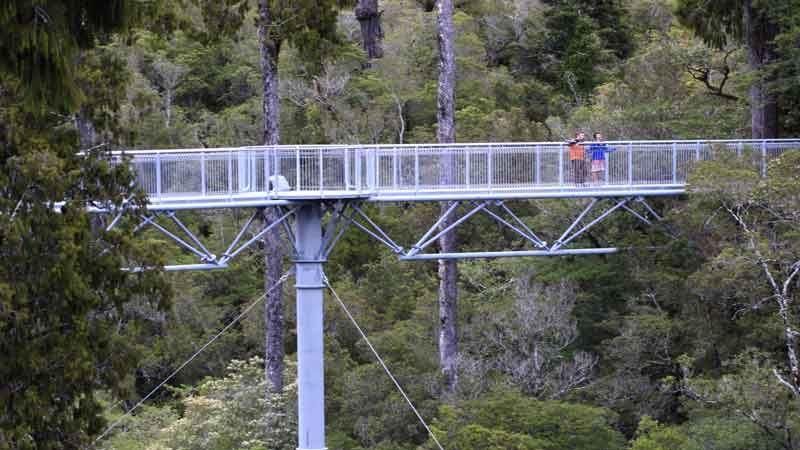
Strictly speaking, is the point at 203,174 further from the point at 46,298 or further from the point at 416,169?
the point at 46,298

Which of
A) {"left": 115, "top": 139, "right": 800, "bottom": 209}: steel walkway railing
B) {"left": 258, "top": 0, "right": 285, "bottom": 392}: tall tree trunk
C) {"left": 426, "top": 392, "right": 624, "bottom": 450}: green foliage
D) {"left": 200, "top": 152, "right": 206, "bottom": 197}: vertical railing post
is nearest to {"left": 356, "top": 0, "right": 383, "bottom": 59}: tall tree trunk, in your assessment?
{"left": 258, "top": 0, "right": 285, "bottom": 392}: tall tree trunk

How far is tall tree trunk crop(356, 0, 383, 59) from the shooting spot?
152ft

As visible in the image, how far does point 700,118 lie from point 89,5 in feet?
70.7

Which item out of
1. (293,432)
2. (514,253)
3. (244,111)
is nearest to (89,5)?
(514,253)

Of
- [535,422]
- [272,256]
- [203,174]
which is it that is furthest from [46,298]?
[272,256]

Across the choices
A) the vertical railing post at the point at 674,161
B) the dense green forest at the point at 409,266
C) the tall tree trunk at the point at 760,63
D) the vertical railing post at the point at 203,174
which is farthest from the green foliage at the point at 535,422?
the tall tree trunk at the point at 760,63

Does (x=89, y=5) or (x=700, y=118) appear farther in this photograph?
(x=700, y=118)

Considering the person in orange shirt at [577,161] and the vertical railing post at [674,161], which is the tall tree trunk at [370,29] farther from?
the person in orange shirt at [577,161]

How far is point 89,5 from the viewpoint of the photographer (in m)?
11.0

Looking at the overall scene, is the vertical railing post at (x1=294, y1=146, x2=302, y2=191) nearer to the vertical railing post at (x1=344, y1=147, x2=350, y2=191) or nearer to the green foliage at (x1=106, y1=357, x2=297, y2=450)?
the vertical railing post at (x1=344, y1=147, x2=350, y2=191)

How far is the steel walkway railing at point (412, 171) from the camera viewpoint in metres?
20.8

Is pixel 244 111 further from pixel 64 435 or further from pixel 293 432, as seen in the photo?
pixel 64 435

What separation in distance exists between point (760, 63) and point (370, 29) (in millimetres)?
20800

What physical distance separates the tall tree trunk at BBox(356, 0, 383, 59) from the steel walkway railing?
23.2 m
